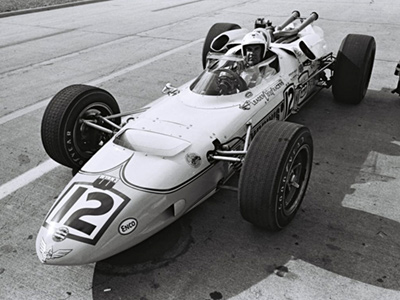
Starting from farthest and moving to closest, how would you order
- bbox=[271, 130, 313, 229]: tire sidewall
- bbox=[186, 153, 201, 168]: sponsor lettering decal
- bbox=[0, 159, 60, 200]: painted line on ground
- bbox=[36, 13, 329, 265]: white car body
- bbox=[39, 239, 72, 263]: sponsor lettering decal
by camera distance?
bbox=[0, 159, 60, 200]: painted line on ground, bbox=[186, 153, 201, 168]: sponsor lettering decal, bbox=[271, 130, 313, 229]: tire sidewall, bbox=[36, 13, 329, 265]: white car body, bbox=[39, 239, 72, 263]: sponsor lettering decal

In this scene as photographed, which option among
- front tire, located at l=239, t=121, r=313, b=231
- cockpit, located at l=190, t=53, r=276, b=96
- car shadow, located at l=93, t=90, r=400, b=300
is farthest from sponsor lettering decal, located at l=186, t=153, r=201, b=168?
cockpit, located at l=190, t=53, r=276, b=96

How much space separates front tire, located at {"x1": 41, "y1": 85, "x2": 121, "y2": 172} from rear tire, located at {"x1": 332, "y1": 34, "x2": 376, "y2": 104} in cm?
344

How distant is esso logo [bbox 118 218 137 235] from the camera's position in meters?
3.17

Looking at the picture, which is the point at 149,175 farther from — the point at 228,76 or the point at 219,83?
the point at 228,76

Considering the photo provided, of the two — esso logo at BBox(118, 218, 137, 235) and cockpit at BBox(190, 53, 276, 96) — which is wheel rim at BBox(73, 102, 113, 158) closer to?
cockpit at BBox(190, 53, 276, 96)

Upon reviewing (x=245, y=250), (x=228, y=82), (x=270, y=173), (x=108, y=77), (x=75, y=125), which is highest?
(x=228, y=82)

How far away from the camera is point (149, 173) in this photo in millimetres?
3443

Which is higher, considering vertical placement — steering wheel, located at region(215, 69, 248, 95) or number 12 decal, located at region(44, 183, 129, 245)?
steering wheel, located at region(215, 69, 248, 95)

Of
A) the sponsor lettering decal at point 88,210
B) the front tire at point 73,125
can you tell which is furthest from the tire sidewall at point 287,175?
the front tire at point 73,125

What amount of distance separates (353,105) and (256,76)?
7.67ft

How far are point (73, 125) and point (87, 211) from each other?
1.38m

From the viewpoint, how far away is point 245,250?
362 centimetres

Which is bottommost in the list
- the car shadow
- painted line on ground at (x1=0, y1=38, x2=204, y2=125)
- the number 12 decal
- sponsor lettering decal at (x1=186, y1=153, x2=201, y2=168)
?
the car shadow

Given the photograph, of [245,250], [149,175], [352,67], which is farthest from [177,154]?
[352,67]
